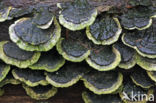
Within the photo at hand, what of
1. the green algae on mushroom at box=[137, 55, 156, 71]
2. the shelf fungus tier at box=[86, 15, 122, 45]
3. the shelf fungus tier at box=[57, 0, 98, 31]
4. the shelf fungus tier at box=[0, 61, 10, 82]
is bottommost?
the green algae on mushroom at box=[137, 55, 156, 71]

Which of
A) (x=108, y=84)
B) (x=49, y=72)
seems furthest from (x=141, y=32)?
(x=49, y=72)

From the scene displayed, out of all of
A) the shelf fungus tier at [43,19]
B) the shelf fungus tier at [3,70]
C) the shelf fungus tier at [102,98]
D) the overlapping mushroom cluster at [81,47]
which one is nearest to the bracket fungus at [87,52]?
the overlapping mushroom cluster at [81,47]

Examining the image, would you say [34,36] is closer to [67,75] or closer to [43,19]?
[43,19]

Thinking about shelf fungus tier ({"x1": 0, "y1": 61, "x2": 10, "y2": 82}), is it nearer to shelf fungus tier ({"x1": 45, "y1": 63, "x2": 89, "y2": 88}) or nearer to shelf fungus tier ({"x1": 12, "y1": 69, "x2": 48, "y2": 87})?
shelf fungus tier ({"x1": 12, "y1": 69, "x2": 48, "y2": 87})

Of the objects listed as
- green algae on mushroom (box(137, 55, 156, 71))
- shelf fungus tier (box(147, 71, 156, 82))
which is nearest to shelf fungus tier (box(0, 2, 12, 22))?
green algae on mushroom (box(137, 55, 156, 71))

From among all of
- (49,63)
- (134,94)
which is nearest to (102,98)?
(134,94)

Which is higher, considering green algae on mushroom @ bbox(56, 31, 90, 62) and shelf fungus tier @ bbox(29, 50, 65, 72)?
green algae on mushroom @ bbox(56, 31, 90, 62)

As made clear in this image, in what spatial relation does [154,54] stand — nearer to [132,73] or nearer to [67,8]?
[132,73]
